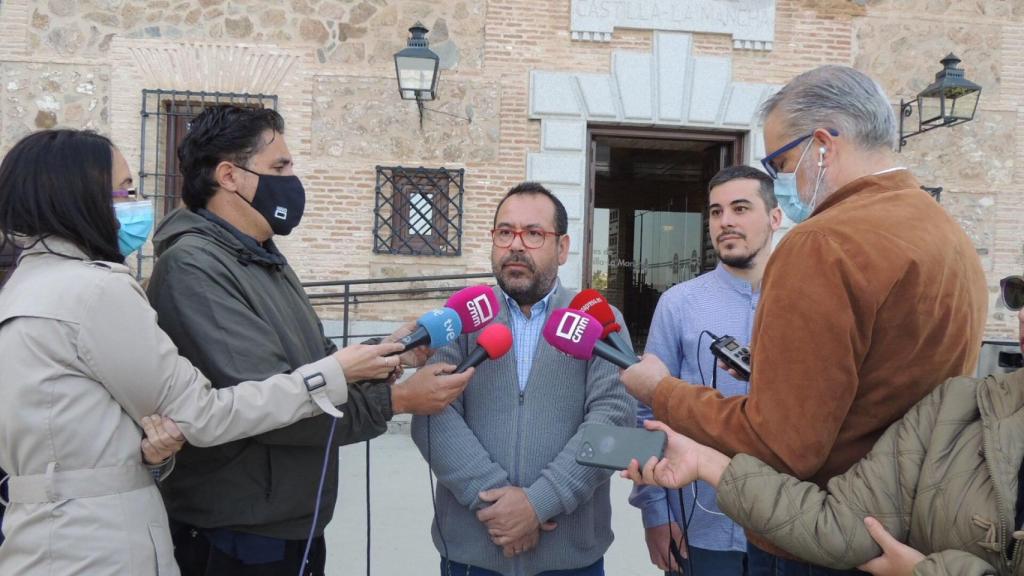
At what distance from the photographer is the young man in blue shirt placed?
2.71 metres

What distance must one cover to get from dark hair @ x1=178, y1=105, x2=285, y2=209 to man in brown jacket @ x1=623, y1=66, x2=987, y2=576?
1499 millimetres

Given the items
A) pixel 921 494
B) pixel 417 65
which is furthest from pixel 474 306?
pixel 417 65

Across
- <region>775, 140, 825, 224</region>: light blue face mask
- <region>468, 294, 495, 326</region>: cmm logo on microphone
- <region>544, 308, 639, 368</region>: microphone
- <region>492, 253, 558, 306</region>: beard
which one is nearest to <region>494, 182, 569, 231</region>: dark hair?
<region>492, 253, 558, 306</region>: beard

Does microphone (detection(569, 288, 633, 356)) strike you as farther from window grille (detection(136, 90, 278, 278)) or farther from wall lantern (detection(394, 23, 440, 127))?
window grille (detection(136, 90, 278, 278))

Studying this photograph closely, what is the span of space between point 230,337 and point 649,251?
13.5m

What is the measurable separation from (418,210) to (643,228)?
6976 millimetres

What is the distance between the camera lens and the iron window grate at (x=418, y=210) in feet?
30.7

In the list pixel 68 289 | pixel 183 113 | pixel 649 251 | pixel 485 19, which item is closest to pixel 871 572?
pixel 68 289

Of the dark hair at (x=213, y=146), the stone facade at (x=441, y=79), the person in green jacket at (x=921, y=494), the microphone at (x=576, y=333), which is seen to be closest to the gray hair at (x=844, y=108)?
the person in green jacket at (x=921, y=494)

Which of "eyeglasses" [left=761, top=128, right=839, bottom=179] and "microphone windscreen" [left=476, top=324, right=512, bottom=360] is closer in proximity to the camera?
"eyeglasses" [left=761, top=128, right=839, bottom=179]

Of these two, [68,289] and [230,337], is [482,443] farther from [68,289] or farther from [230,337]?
[68,289]

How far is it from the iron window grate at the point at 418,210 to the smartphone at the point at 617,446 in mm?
7627

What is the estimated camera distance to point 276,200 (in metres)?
2.46

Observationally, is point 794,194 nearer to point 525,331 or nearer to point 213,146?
point 525,331
